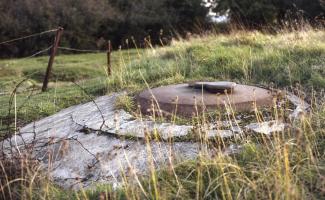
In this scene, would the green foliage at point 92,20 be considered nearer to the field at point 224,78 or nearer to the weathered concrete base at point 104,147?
the field at point 224,78

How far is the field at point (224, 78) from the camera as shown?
3781 mm

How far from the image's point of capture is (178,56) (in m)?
9.87

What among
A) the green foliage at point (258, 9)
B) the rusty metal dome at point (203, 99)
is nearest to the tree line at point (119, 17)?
the green foliage at point (258, 9)

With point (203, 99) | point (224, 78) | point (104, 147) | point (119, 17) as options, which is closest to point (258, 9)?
point (119, 17)

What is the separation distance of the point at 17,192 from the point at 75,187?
480 mm

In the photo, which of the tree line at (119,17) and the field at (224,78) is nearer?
the field at (224,78)

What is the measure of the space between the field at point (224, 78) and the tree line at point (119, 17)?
390cm

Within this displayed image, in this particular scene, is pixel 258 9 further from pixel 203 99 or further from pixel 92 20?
pixel 203 99

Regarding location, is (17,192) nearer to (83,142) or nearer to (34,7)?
(83,142)

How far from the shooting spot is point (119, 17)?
69.9 ft

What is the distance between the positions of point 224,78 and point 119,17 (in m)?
14.1

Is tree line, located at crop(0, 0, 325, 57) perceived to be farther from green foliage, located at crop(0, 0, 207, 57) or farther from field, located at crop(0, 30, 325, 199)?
field, located at crop(0, 30, 325, 199)

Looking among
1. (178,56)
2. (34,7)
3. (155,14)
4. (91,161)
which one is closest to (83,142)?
(91,161)

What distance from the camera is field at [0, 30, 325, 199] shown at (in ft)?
12.4
